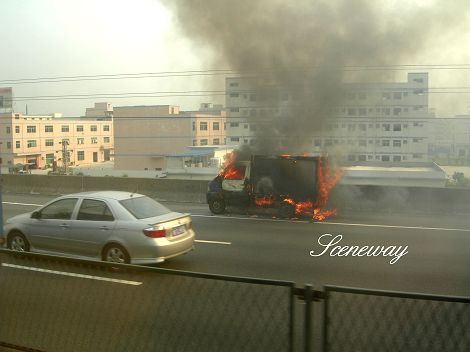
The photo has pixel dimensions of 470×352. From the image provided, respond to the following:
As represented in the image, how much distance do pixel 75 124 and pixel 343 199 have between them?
59.8 metres

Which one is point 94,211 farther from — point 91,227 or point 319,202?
point 319,202

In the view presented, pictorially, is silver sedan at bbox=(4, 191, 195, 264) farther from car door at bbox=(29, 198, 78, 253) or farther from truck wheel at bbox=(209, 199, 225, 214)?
truck wheel at bbox=(209, 199, 225, 214)

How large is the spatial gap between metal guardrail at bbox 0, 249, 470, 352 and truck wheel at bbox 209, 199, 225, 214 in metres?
10.5

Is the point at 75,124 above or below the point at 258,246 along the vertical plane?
above

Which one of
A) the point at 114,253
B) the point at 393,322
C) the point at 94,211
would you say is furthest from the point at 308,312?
the point at 94,211

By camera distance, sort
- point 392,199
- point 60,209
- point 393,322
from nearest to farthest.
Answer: point 393,322, point 60,209, point 392,199

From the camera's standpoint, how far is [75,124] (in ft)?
223

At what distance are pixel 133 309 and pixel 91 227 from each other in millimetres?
4491

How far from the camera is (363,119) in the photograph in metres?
26.1

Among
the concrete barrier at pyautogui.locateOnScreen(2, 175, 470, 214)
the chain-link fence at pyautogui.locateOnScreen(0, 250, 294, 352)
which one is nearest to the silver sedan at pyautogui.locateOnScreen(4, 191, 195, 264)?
the chain-link fence at pyautogui.locateOnScreen(0, 250, 294, 352)

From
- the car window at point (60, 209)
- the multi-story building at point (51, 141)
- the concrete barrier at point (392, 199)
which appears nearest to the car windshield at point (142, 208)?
the car window at point (60, 209)

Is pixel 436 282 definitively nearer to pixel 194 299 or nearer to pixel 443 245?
pixel 443 245

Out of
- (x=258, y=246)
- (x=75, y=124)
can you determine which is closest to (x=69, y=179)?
(x=258, y=246)

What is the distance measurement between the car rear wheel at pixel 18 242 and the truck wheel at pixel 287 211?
7141mm
